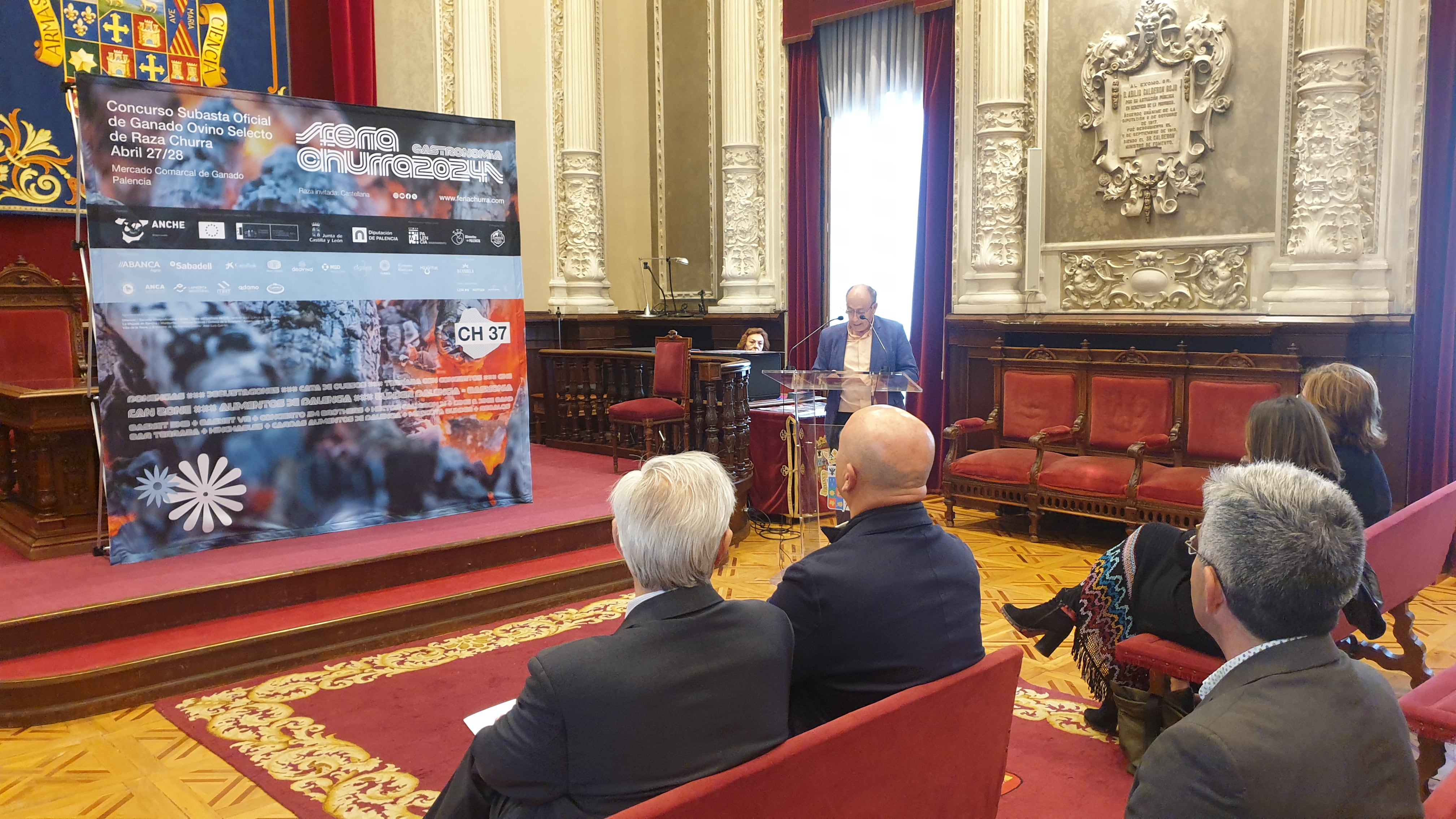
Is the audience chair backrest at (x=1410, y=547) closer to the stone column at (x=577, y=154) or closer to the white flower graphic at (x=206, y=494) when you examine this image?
the white flower graphic at (x=206, y=494)

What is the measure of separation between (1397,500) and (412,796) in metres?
5.30

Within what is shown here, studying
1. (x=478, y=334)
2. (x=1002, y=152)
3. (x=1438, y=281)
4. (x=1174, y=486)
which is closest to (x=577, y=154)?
(x=1002, y=152)

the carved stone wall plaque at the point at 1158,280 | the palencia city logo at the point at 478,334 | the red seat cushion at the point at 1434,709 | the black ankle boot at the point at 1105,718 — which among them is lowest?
the black ankle boot at the point at 1105,718

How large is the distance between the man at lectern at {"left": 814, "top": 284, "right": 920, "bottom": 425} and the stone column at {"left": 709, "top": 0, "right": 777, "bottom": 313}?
288 centimetres


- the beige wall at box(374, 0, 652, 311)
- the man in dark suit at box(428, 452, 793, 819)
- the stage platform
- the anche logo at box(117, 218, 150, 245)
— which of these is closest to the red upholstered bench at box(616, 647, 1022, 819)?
the man in dark suit at box(428, 452, 793, 819)

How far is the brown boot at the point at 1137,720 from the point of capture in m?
2.96

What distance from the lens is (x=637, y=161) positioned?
9.55 m

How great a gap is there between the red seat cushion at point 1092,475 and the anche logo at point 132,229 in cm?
484

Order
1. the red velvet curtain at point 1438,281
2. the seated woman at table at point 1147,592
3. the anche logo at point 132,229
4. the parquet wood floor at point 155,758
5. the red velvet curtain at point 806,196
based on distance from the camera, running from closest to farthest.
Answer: the seated woman at table at point 1147,592
the parquet wood floor at point 155,758
the anche logo at point 132,229
the red velvet curtain at point 1438,281
the red velvet curtain at point 806,196

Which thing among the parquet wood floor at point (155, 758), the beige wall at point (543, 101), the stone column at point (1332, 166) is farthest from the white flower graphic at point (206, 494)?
the stone column at point (1332, 166)

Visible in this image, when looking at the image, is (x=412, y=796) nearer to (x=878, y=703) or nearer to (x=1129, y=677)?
(x=878, y=703)

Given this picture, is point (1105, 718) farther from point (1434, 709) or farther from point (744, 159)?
point (744, 159)

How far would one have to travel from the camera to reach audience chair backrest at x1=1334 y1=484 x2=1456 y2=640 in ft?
9.65

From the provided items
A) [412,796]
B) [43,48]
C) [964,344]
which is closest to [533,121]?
[43,48]
